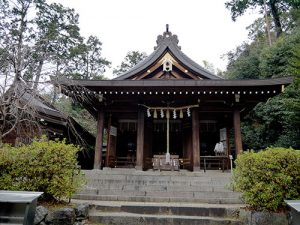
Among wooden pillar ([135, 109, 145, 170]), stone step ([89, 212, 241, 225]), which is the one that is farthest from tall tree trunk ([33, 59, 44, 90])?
wooden pillar ([135, 109, 145, 170])

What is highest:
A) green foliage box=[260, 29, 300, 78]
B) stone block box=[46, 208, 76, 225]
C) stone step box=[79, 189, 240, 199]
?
green foliage box=[260, 29, 300, 78]

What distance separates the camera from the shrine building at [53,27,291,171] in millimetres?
10242

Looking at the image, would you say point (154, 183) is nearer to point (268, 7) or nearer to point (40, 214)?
point (40, 214)

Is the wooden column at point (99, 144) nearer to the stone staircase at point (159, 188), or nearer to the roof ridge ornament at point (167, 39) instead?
the stone staircase at point (159, 188)

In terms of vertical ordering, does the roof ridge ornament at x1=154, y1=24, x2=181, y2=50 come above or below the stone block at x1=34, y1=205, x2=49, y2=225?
above

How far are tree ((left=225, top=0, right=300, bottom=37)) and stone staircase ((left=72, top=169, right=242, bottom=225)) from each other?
77.6 ft

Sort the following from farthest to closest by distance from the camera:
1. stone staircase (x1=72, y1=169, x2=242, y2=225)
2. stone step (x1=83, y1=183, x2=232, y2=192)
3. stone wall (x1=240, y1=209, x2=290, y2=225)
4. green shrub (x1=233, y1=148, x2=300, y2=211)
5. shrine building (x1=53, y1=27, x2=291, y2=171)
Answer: shrine building (x1=53, y1=27, x2=291, y2=171), stone step (x1=83, y1=183, x2=232, y2=192), stone staircase (x1=72, y1=169, x2=242, y2=225), green shrub (x1=233, y1=148, x2=300, y2=211), stone wall (x1=240, y1=209, x2=290, y2=225)

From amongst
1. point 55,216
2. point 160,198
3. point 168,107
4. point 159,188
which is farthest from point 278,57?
point 55,216

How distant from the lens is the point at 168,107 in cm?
1116

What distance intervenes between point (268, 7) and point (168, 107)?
23.5m

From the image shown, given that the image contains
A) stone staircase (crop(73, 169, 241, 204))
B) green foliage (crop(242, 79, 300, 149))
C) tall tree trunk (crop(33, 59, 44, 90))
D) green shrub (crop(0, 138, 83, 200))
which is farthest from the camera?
green foliage (crop(242, 79, 300, 149))

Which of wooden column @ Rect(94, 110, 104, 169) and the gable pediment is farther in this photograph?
the gable pediment

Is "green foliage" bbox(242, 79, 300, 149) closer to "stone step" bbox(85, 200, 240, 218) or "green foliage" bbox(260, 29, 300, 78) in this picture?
"green foliage" bbox(260, 29, 300, 78)

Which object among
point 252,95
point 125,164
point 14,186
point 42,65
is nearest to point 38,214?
point 14,186
